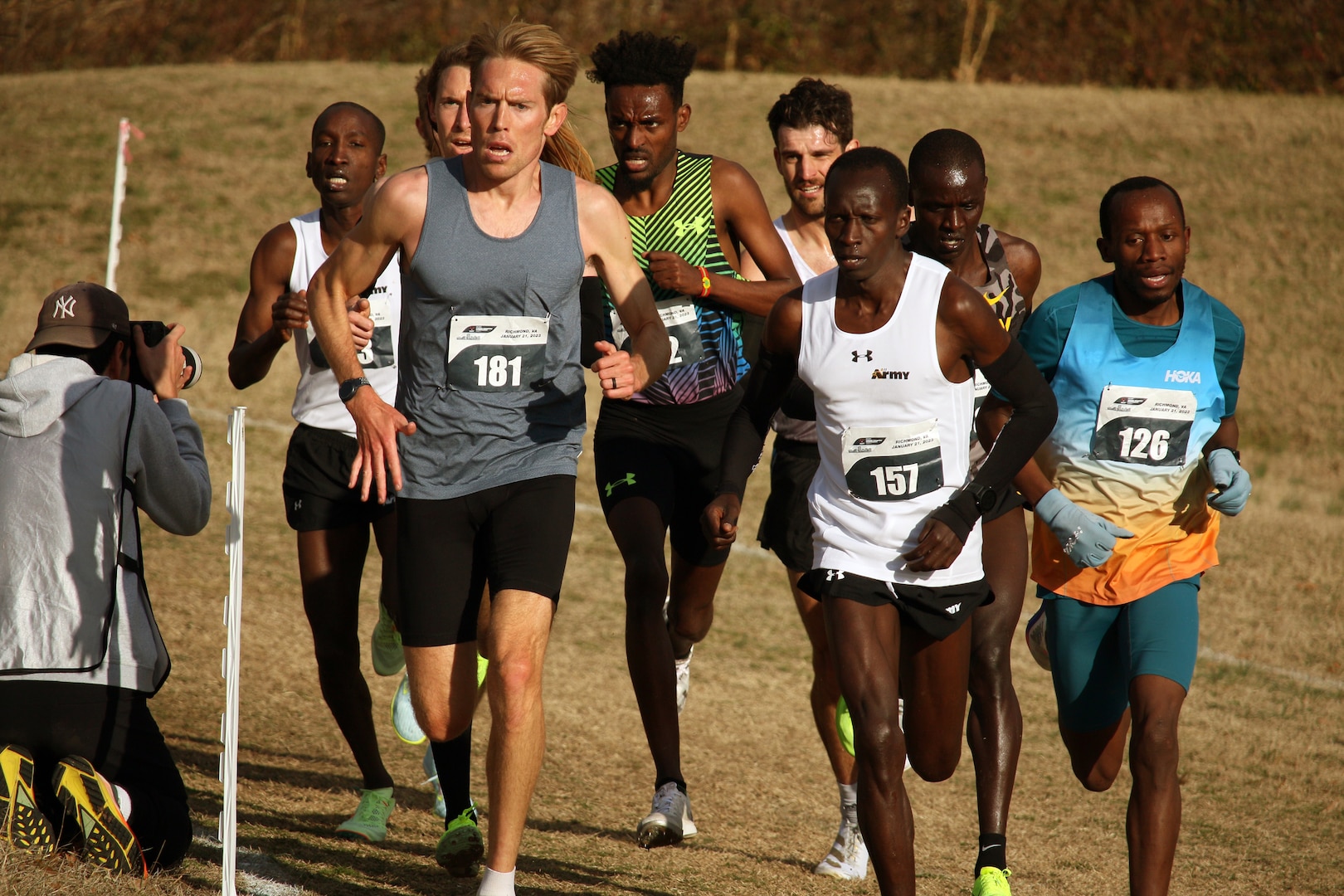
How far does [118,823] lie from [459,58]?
2875mm

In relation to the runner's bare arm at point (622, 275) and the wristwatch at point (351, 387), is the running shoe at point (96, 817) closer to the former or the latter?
the wristwatch at point (351, 387)

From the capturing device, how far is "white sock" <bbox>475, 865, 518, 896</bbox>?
389 centimetres

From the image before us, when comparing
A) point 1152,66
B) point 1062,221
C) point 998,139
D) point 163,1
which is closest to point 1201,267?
point 1062,221

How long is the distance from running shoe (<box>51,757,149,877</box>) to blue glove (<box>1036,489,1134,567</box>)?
9.12 feet

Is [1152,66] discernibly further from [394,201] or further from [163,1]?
[394,201]

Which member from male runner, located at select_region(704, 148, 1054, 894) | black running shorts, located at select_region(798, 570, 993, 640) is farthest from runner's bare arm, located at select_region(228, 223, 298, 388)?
black running shorts, located at select_region(798, 570, 993, 640)

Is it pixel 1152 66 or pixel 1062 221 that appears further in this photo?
pixel 1152 66

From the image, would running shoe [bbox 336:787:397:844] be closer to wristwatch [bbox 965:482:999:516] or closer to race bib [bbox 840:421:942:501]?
race bib [bbox 840:421:942:501]

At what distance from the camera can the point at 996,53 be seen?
27.6m

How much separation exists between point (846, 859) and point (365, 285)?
107 inches

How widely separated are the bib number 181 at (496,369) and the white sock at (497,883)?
133 centimetres

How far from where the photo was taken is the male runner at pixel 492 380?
13.2 ft

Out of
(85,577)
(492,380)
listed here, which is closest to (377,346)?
(492,380)

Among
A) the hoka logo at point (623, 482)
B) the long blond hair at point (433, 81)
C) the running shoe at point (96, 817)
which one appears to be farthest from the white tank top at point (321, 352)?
the running shoe at point (96, 817)
